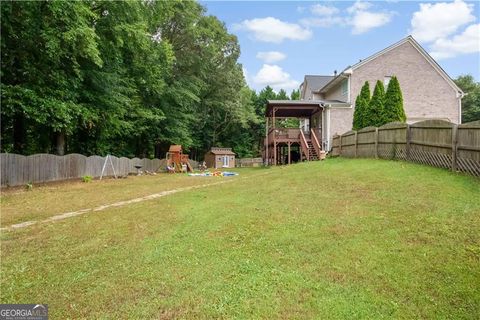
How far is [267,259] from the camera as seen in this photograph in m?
4.38

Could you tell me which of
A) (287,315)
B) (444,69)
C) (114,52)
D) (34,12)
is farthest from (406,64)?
(287,315)

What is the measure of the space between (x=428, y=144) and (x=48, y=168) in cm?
1521

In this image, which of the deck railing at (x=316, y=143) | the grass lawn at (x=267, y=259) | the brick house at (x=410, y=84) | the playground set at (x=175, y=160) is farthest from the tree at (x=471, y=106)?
the grass lawn at (x=267, y=259)

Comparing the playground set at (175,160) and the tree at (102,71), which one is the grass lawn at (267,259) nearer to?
the tree at (102,71)

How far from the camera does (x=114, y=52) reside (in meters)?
18.3

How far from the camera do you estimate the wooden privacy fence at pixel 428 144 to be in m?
8.23

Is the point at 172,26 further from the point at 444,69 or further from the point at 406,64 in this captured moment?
the point at 444,69

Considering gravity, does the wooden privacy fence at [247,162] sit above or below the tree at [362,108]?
below

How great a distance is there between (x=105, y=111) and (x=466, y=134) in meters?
16.7

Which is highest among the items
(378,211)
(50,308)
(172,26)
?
(172,26)

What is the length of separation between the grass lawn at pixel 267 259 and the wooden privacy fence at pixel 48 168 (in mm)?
5665

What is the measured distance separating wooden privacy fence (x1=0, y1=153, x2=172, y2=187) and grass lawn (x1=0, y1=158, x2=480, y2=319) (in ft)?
18.6

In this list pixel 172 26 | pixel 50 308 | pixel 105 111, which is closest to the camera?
pixel 50 308

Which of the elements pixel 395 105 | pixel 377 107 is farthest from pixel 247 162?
pixel 395 105
